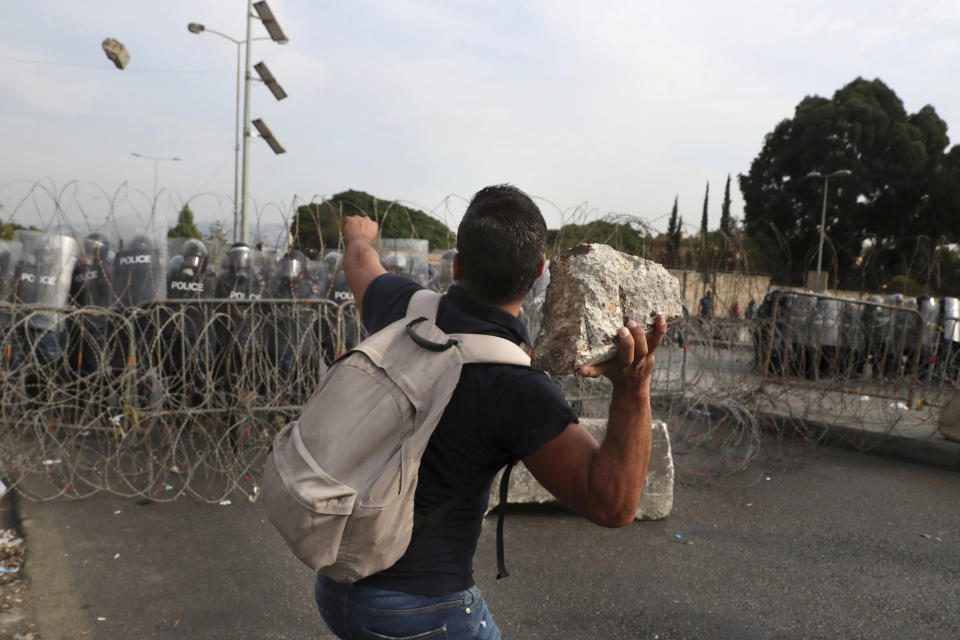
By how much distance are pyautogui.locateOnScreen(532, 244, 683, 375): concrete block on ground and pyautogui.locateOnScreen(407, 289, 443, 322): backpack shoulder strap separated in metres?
0.28

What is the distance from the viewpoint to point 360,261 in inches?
90.4

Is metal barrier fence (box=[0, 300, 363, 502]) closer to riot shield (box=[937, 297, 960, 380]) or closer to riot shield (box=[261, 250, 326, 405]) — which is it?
riot shield (box=[261, 250, 326, 405])

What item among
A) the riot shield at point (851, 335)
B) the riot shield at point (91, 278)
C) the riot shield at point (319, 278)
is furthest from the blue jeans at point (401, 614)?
the riot shield at point (851, 335)

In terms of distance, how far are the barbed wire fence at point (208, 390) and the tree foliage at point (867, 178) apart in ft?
95.4

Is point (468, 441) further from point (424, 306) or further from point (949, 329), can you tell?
point (949, 329)

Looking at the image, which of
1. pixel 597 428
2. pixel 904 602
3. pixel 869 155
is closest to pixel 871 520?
pixel 904 602

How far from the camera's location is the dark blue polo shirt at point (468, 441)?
146 cm

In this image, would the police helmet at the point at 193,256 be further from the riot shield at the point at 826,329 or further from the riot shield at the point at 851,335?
the riot shield at the point at 851,335

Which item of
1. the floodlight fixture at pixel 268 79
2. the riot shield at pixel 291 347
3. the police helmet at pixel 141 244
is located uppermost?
the floodlight fixture at pixel 268 79

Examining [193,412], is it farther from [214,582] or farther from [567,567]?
[567,567]

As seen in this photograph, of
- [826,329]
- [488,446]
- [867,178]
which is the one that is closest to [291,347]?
[488,446]

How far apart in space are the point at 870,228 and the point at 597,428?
3754cm

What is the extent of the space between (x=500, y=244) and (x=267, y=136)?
553 inches

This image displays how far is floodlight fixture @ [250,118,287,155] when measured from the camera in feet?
46.4
